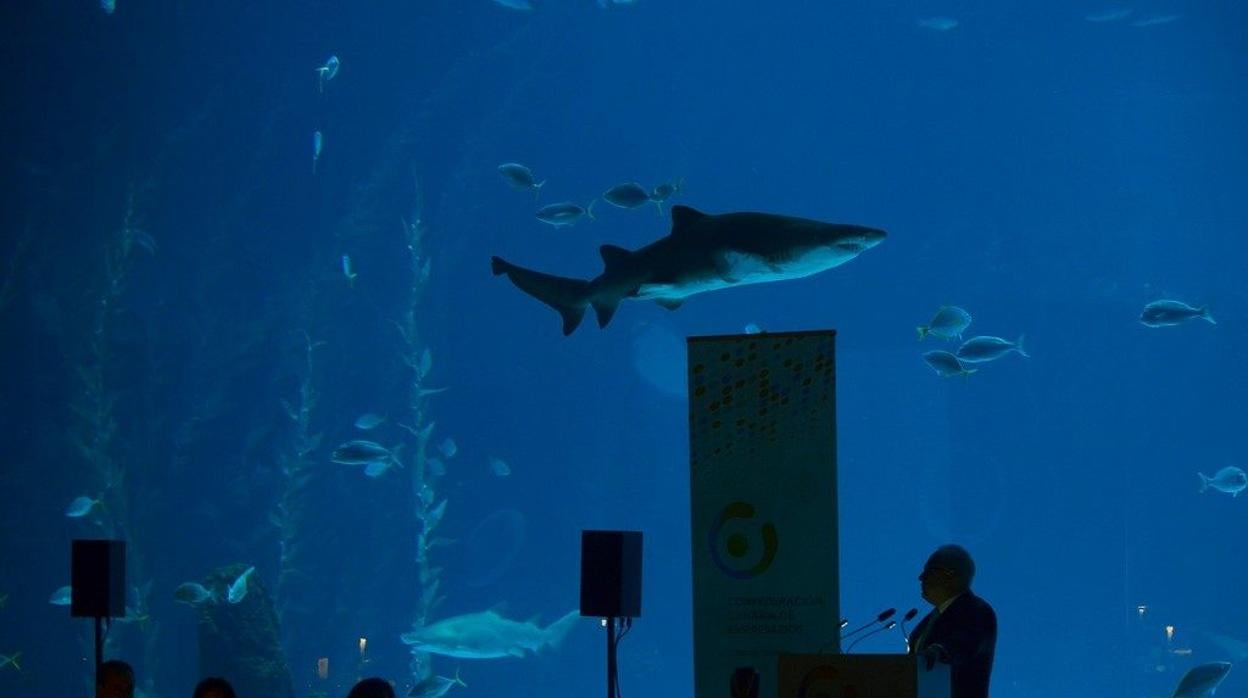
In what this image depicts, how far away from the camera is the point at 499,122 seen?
42.5 meters

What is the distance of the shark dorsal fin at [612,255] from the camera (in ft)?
12.3

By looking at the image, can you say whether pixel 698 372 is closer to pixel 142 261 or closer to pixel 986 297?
pixel 142 261

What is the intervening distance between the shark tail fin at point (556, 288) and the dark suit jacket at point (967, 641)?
154cm

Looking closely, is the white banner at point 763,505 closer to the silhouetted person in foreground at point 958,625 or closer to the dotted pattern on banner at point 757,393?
the dotted pattern on banner at point 757,393

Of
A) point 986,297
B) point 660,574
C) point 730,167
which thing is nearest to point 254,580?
point 660,574

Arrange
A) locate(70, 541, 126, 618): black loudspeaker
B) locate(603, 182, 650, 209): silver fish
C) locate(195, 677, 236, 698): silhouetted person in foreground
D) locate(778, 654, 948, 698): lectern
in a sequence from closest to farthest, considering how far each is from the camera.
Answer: locate(778, 654, 948, 698): lectern, locate(195, 677, 236, 698): silhouetted person in foreground, locate(70, 541, 126, 618): black loudspeaker, locate(603, 182, 650, 209): silver fish

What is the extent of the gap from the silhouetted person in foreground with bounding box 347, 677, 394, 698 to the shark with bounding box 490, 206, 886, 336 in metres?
1.29

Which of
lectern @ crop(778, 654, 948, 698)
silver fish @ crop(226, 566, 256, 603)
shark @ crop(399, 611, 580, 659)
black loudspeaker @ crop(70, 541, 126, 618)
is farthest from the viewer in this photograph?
shark @ crop(399, 611, 580, 659)

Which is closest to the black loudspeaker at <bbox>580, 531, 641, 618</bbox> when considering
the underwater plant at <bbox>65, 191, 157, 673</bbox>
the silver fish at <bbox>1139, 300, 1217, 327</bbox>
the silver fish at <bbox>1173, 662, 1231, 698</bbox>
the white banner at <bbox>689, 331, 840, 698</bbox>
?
the white banner at <bbox>689, 331, 840, 698</bbox>

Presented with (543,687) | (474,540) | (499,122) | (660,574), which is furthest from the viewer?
(499,122)

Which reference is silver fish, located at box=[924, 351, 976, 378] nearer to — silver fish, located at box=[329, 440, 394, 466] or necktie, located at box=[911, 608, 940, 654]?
silver fish, located at box=[329, 440, 394, 466]

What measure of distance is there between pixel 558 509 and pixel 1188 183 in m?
28.8

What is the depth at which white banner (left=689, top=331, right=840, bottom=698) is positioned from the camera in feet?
11.9

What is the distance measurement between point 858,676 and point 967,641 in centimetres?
77
